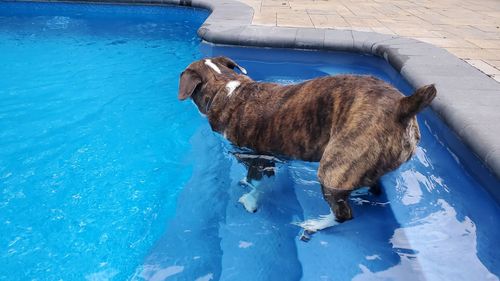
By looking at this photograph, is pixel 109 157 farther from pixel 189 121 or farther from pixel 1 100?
pixel 1 100

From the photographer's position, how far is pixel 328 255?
2.71m

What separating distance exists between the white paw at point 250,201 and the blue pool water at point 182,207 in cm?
6

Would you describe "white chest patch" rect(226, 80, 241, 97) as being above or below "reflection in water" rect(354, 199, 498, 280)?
above

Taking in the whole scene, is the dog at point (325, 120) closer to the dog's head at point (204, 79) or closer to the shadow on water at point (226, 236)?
the dog's head at point (204, 79)

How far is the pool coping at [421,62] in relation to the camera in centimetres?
329

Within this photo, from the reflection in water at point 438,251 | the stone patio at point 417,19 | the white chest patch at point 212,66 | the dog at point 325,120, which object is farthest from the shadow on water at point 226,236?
the stone patio at point 417,19

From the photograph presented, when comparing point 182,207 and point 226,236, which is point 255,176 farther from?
point 182,207

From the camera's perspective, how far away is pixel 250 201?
10.6 ft

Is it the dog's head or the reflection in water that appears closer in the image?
the reflection in water

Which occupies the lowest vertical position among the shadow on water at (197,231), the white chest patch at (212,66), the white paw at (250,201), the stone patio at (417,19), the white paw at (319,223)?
the shadow on water at (197,231)

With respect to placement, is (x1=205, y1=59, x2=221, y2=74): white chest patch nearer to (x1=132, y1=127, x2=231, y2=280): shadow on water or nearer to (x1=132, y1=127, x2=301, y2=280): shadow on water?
(x1=132, y1=127, x2=301, y2=280): shadow on water

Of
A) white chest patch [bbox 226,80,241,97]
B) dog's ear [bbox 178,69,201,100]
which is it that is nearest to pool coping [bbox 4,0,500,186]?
white chest patch [bbox 226,80,241,97]

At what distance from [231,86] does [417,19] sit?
6.42m

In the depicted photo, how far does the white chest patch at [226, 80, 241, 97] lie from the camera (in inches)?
127
